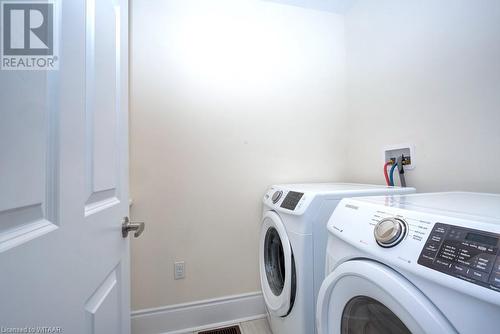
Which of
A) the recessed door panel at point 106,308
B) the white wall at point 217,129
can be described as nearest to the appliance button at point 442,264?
the recessed door panel at point 106,308

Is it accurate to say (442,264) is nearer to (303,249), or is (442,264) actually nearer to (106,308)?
(303,249)

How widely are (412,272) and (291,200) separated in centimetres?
65

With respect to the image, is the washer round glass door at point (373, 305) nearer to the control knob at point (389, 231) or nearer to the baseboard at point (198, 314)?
the control knob at point (389, 231)

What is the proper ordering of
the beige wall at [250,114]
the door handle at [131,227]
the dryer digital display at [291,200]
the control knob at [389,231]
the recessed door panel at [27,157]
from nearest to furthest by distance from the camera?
the recessed door panel at [27,157] → the control knob at [389,231] → the door handle at [131,227] → the dryer digital display at [291,200] → the beige wall at [250,114]

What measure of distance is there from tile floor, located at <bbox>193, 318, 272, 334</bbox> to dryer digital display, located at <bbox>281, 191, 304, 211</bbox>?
920 millimetres

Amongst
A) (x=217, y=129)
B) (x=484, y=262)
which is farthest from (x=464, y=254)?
(x=217, y=129)

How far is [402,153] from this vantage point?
1.28 m

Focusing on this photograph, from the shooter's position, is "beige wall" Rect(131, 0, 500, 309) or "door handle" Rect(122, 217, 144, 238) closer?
"door handle" Rect(122, 217, 144, 238)

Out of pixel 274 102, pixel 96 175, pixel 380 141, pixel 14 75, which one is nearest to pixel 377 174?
pixel 380 141

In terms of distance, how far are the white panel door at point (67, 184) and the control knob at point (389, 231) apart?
2.32ft

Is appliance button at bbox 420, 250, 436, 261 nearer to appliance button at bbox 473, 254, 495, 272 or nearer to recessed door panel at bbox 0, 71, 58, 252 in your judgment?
appliance button at bbox 473, 254, 495, 272

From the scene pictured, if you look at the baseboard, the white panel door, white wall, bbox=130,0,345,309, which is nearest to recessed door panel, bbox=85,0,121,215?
the white panel door

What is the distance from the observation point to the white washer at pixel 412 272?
1.19ft

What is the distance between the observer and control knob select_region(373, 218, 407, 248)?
501 millimetres
